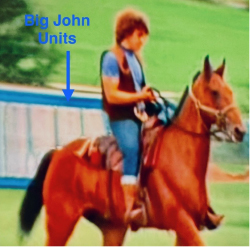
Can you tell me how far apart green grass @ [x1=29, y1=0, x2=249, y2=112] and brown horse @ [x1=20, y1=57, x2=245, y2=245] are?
0.07 metres

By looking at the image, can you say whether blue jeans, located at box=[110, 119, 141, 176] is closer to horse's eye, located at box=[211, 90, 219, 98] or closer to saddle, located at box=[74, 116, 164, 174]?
saddle, located at box=[74, 116, 164, 174]

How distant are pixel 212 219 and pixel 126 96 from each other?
0.59 meters

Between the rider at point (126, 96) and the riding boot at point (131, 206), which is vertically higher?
the rider at point (126, 96)

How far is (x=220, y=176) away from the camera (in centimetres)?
216

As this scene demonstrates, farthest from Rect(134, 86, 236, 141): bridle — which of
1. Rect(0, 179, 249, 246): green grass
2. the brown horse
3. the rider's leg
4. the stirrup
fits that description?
the stirrup

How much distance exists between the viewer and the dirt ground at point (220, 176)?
2.14 metres

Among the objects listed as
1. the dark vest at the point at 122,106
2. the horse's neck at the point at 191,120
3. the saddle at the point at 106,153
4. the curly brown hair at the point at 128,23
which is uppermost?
the curly brown hair at the point at 128,23

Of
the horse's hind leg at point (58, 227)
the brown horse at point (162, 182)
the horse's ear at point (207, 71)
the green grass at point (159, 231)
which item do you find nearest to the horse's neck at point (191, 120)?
the brown horse at point (162, 182)

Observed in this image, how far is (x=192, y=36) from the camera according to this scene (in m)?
2.20

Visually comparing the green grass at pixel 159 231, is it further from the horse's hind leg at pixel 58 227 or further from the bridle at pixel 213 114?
the bridle at pixel 213 114

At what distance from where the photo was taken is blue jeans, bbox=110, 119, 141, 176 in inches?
79.7

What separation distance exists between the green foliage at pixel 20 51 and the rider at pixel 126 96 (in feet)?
0.72

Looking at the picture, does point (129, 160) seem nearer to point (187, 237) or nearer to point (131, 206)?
point (131, 206)

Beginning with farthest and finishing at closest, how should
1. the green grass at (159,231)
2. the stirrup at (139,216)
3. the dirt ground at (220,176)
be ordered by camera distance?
the dirt ground at (220,176), the stirrup at (139,216), the green grass at (159,231)
